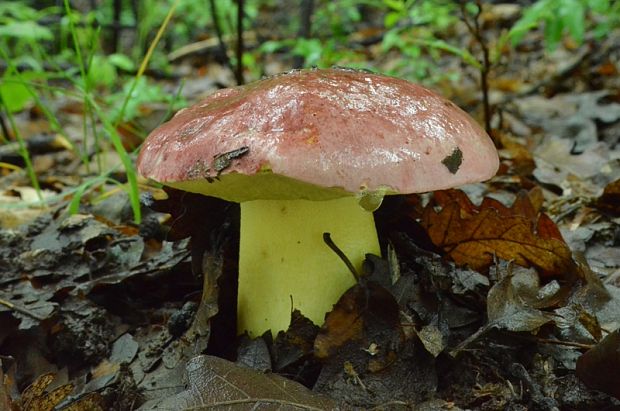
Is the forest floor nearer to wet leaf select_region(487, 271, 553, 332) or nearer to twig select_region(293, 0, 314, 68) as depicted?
wet leaf select_region(487, 271, 553, 332)

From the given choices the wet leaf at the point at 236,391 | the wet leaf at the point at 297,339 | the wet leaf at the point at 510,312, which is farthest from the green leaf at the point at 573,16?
the wet leaf at the point at 236,391

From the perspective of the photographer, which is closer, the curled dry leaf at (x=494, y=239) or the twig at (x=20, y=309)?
the curled dry leaf at (x=494, y=239)

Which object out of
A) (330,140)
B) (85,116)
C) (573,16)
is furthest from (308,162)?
(573,16)

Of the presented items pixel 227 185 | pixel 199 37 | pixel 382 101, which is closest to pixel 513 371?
pixel 382 101

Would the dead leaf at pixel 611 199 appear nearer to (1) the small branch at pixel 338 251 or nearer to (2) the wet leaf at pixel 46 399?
(1) the small branch at pixel 338 251

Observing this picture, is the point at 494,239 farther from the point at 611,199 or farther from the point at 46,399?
the point at 46,399

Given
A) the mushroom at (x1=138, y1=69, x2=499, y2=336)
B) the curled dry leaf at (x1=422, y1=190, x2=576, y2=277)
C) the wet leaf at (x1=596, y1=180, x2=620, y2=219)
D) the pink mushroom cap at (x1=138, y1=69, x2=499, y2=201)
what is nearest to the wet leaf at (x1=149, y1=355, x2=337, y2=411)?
the mushroom at (x1=138, y1=69, x2=499, y2=336)

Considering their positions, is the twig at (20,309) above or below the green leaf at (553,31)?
below

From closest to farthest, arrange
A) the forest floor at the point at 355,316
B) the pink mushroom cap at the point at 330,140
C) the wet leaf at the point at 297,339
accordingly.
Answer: the pink mushroom cap at the point at 330,140 → the forest floor at the point at 355,316 → the wet leaf at the point at 297,339
